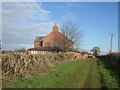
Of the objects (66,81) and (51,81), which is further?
(66,81)

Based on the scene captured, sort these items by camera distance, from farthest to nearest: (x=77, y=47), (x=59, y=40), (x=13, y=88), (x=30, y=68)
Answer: (x=59, y=40) → (x=77, y=47) → (x=30, y=68) → (x=13, y=88)

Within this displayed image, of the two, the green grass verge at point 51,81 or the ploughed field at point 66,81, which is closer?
the green grass verge at point 51,81

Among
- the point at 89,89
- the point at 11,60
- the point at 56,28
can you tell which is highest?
the point at 56,28

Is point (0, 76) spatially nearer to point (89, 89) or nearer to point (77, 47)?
point (89, 89)

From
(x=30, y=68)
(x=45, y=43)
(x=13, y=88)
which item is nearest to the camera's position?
(x=13, y=88)

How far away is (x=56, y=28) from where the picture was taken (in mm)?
52969

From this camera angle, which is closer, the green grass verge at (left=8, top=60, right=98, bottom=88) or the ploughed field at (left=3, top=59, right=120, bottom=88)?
the green grass verge at (left=8, top=60, right=98, bottom=88)

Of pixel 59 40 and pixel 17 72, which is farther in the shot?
pixel 59 40

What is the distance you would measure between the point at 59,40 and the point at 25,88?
1651 inches

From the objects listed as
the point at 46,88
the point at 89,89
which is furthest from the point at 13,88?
the point at 89,89

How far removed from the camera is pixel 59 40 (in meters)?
47.7

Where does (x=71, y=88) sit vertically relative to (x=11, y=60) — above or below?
below

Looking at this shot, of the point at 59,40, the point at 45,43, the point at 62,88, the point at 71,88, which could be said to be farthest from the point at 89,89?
the point at 45,43

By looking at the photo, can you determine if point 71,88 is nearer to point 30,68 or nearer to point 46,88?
point 46,88
